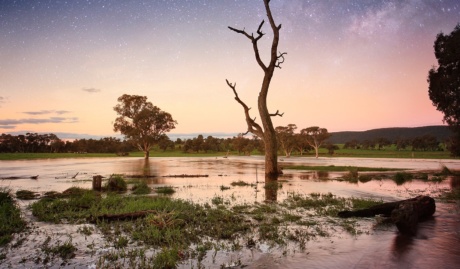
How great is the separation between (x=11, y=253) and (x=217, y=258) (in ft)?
14.5

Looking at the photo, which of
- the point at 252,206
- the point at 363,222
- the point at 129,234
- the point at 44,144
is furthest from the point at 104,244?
the point at 44,144

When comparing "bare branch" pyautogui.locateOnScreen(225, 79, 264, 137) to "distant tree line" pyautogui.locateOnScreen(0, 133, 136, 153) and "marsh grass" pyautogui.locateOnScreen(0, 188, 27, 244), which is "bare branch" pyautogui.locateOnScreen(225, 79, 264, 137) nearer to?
"marsh grass" pyautogui.locateOnScreen(0, 188, 27, 244)

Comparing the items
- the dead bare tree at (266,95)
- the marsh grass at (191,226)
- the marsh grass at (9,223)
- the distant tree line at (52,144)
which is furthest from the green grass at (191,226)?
the distant tree line at (52,144)

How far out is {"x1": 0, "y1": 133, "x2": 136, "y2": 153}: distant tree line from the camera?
139 m

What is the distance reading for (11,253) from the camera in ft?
21.1

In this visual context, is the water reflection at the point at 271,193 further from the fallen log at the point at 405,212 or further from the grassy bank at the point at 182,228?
the fallen log at the point at 405,212

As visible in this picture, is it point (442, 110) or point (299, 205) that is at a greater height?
point (442, 110)

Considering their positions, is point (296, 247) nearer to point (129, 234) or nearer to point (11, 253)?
point (129, 234)

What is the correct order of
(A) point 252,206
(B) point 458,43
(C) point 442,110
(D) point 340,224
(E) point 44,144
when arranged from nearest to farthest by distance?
(D) point 340,224, (A) point 252,206, (B) point 458,43, (C) point 442,110, (E) point 44,144

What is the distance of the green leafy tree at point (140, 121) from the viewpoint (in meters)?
83.4

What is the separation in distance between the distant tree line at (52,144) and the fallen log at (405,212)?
135 m

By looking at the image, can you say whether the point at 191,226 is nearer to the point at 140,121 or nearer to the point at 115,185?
the point at 115,185

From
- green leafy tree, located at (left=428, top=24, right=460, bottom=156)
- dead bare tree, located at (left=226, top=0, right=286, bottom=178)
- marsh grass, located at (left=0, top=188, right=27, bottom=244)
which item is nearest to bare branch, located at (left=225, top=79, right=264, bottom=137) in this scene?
dead bare tree, located at (left=226, top=0, right=286, bottom=178)

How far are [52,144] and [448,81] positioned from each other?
161m
